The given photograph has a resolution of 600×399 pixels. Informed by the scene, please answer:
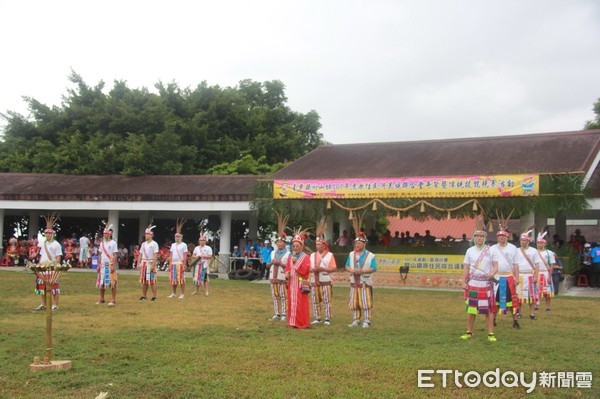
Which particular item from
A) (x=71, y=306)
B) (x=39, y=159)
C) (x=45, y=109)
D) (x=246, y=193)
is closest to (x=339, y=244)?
(x=246, y=193)

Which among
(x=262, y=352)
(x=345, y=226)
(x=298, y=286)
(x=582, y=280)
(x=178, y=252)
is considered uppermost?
(x=345, y=226)

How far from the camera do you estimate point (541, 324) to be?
41.9ft

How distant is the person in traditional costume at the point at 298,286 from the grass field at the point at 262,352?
29 cm

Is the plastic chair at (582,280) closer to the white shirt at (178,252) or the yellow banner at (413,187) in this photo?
the yellow banner at (413,187)

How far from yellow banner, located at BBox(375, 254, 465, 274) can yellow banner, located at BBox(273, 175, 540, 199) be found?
225cm

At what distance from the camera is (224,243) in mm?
28062

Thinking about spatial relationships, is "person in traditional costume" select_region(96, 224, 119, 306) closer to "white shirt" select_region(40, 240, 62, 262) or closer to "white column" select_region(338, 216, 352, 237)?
"white shirt" select_region(40, 240, 62, 262)

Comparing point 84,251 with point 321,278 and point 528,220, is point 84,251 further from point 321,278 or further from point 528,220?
point 321,278

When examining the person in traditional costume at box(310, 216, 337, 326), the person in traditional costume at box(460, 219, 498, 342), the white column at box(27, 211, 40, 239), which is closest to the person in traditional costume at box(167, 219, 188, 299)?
the person in traditional costume at box(310, 216, 337, 326)

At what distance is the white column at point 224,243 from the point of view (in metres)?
27.7

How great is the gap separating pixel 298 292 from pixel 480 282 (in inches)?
125

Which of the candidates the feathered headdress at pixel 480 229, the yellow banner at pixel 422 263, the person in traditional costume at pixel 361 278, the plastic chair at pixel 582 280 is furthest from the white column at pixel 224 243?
the person in traditional costume at pixel 361 278

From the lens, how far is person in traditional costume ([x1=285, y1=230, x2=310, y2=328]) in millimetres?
11609

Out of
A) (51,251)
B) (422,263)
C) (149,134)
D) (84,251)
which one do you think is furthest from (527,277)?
(149,134)
